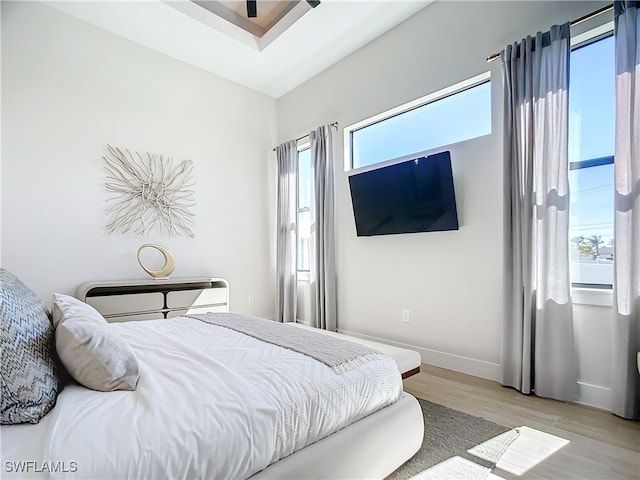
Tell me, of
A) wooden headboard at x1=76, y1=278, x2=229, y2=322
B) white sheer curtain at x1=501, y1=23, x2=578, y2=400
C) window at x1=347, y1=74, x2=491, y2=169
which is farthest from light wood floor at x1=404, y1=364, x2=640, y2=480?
wooden headboard at x1=76, y1=278, x2=229, y2=322

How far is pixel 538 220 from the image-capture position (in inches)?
90.9

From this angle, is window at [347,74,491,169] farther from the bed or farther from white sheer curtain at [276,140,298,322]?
the bed

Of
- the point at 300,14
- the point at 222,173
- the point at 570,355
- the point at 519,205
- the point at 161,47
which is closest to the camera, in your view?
the point at 570,355

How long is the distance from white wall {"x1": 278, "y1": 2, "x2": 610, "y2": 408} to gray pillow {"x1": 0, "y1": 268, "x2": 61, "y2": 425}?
273 centimetres

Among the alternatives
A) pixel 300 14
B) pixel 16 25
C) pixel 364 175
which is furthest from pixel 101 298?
pixel 300 14

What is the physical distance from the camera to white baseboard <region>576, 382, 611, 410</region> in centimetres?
206

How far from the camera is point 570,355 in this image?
216cm

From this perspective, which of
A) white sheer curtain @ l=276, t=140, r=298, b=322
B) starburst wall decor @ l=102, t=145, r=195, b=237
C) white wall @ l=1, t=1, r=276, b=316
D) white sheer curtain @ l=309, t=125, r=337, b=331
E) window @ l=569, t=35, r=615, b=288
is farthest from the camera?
white sheer curtain @ l=276, t=140, r=298, b=322

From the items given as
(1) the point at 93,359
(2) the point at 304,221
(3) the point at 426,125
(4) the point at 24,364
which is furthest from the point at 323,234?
(4) the point at 24,364

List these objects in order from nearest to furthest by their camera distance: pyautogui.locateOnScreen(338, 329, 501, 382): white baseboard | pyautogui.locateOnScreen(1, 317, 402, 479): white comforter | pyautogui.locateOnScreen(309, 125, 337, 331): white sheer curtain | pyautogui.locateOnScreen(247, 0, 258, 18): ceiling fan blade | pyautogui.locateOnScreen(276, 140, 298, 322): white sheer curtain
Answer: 1. pyautogui.locateOnScreen(1, 317, 402, 479): white comforter
2. pyautogui.locateOnScreen(338, 329, 501, 382): white baseboard
3. pyautogui.locateOnScreen(247, 0, 258, 18): ceiling fan blade
4. pyautogui.locateOnScreen(309, 125, 337, 331): white sheer curtain
5. pyautogui.locateOnScreen(276, 140, 298, 322): white sheer curtain

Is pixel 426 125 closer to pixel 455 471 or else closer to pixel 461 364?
pixel 461 364

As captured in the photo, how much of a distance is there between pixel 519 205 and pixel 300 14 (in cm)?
271

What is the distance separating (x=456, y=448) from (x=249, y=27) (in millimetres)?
4204

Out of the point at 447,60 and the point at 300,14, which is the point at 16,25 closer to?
the point at 300,14
